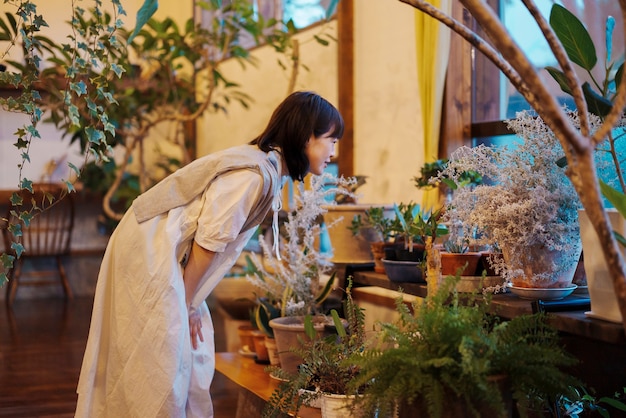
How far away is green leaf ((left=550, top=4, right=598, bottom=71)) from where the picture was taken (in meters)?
2.02

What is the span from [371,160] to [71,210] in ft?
10.5

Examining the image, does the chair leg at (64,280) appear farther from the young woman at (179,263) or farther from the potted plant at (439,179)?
the young woman at (179,263)

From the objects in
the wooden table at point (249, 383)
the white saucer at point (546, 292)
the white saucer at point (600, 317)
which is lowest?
the wooden table at point (249, 383)

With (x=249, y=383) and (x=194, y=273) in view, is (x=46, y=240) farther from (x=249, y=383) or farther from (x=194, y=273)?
(x=194, y=273)

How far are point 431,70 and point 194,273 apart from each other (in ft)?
6.15

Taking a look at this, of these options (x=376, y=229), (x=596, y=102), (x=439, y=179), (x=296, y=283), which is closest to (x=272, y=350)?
(x=296, y=283)

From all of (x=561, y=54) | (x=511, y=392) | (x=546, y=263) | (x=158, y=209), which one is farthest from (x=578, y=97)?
(x=158, y=209)

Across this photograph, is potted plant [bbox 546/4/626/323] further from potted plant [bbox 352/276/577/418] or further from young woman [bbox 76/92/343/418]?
young woman [bbox 76/92/343/418]

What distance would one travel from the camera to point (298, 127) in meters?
2.61

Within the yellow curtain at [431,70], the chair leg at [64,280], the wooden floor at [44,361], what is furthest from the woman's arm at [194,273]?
the chair leg at [64,280]

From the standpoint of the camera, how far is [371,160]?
185 inches

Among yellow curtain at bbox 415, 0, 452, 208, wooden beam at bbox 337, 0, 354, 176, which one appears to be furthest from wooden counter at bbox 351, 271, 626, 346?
wooden beam at bbox 337, 0, 354, 176

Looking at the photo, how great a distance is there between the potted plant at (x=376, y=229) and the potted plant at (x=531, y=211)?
2.98 ft

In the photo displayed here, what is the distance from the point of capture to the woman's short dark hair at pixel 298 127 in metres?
2.62
